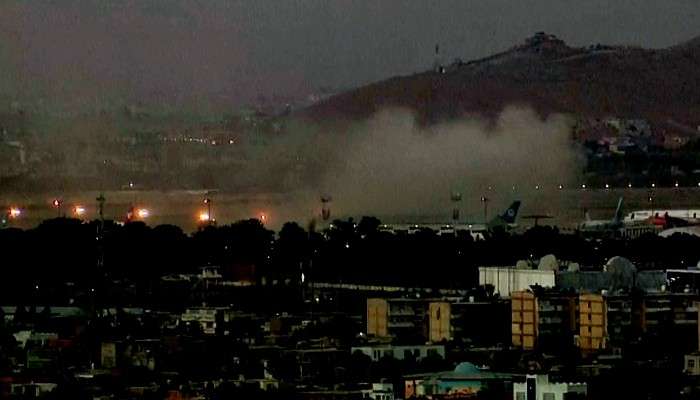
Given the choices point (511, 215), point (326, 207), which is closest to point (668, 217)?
point (511, 215)

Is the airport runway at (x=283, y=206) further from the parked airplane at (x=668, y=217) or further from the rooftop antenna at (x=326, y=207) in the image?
the parked airplane at (x=668, y=217)

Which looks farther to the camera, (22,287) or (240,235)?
(240,235)

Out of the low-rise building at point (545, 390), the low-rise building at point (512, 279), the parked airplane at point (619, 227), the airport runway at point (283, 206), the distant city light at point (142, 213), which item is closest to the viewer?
the low-rise building at point (545, 390)

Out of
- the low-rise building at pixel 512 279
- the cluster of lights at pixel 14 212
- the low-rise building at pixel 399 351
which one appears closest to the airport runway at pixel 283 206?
the cluster of lights at pixel 14 212

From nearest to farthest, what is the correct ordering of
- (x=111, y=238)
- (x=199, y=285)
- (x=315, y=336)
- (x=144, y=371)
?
(x=144, y=371) → (x=315, y=336) → (x=199, y=285) → (x=111, y=238)

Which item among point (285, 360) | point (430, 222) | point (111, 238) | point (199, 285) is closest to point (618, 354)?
point (285, 360)

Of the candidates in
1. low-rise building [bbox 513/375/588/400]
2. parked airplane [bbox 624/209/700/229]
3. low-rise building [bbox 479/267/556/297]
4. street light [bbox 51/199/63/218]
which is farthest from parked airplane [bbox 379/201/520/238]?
low-rise building [bbox 513/375/588/400]

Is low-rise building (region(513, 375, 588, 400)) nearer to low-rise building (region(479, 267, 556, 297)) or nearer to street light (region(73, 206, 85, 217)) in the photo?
low-rise building (region(479, 267, 556, 297))

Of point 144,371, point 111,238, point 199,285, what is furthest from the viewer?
point 111,238

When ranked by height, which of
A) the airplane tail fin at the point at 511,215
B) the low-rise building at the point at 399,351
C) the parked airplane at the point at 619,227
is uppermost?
the airplane tail fin at the point at 511,215

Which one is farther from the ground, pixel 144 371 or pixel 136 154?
pixel 136 154

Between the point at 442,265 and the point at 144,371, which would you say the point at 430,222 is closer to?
the point at 442,265
